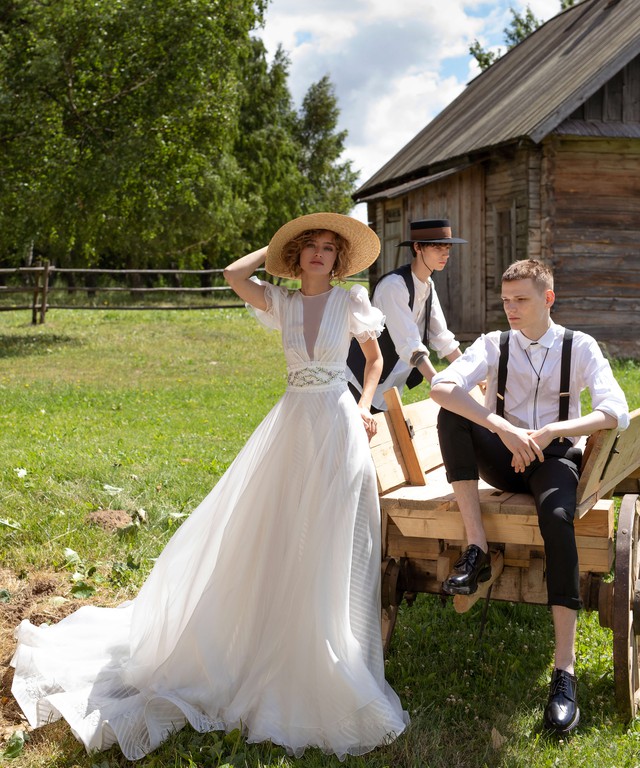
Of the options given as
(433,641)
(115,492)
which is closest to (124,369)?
(115,492)

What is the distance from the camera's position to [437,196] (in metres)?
18.7

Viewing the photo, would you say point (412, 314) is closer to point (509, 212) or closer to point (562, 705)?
point (562, 705)

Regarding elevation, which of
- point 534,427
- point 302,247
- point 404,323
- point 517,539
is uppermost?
point 302,247

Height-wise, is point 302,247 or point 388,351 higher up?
point 302,247

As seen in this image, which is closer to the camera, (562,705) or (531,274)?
(562,705)

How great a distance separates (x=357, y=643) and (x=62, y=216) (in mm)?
16865

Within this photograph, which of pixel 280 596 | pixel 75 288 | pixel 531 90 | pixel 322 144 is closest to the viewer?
pixel 280 596

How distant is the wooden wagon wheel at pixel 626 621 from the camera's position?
3.58 metres

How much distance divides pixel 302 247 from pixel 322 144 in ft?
155

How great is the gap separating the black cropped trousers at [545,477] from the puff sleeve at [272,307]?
2.82 feet

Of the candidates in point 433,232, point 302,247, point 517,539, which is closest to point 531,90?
point 433,232

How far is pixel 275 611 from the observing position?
3.82 m

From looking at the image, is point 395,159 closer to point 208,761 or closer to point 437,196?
A: point 437,196

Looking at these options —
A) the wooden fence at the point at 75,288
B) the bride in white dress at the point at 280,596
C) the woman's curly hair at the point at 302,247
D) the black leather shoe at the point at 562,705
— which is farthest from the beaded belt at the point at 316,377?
the wooden fence at the point at 75,288
